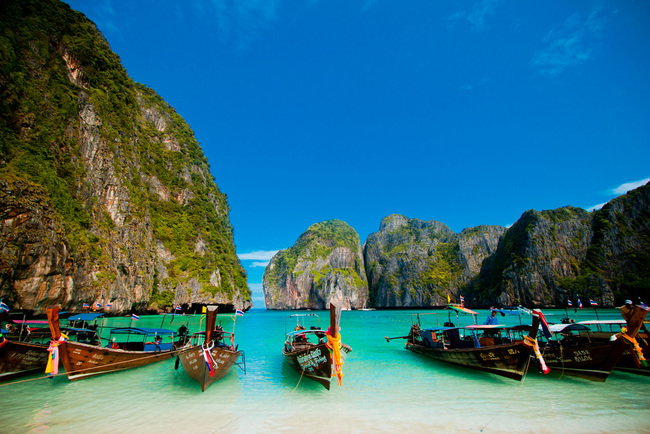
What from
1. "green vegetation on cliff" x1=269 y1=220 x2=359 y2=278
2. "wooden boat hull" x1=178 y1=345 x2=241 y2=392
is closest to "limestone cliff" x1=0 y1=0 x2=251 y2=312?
"wooden boat hull" x1=178 y1=345 x2=241 y2=392

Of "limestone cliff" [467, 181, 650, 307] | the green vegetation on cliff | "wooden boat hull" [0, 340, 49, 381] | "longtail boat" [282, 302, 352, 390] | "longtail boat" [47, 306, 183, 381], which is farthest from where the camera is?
the green vegetation on cliff

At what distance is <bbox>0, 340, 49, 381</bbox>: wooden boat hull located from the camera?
35.4 feet

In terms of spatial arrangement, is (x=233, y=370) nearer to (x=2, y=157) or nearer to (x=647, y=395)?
(x=647, y=395)

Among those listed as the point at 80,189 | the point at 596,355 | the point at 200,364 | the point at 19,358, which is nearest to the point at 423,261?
the point at 80,189

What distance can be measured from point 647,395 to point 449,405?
288 inches

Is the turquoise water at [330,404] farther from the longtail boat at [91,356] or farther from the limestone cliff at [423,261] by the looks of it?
the limestone cliff at [423,261]

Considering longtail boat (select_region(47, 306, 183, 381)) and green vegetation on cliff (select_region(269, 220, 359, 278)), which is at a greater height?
green vegetation on cliff (select_region(269, 220, 359, 278))

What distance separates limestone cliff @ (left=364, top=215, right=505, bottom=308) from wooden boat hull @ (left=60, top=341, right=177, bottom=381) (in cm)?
13656

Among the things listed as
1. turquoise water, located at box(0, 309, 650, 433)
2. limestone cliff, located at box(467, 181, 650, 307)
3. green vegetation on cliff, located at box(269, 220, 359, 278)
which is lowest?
turquoise water, located at box(0, 309, 650, 433)

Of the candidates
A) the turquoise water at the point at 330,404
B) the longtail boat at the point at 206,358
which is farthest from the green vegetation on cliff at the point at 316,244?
the longtail boat at the point at 206,358

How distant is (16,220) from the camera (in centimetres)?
2462

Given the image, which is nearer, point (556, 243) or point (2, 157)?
point (2, 157)

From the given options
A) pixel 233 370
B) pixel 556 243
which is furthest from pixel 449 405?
pixel 556 243

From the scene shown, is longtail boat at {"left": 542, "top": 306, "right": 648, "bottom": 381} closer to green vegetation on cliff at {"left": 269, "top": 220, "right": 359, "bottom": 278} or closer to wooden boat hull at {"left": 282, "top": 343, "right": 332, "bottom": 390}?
wooden boat hull at {"left": 282, "top": 343, "right": 332, "bottom": 390}
